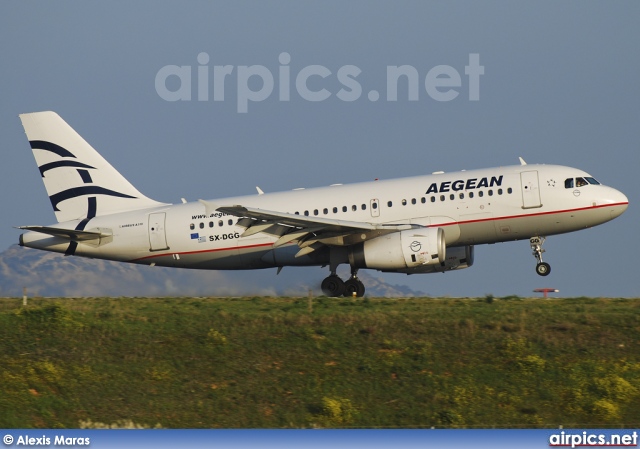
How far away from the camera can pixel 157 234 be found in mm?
40438

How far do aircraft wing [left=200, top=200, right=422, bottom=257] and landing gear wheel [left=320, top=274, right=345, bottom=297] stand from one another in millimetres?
1301

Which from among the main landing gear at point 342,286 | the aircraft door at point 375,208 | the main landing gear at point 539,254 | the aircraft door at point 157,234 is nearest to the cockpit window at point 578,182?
the main landing gear at point 539,254

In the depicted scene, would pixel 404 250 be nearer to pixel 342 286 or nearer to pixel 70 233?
pixel 342 286

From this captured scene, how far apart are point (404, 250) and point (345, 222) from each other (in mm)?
2339

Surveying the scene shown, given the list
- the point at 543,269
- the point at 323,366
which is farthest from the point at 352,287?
the point at 323,366

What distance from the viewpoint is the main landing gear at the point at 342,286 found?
3859 centimetres

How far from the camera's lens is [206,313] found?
3278cm

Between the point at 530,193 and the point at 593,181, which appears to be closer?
the point at 530,193

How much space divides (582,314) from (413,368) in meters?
6.61

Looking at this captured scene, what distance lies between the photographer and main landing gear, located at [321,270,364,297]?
127 ft

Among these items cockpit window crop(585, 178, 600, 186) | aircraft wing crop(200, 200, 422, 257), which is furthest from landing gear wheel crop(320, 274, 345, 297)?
cockpit window crop(585, 178, 600, 186)

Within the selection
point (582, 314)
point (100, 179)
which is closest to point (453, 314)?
point (582, 314)

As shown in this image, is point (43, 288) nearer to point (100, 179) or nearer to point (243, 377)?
point (100, 179)

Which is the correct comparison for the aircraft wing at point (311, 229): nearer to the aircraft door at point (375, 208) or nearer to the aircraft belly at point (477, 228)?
the aircraft door at point (375, 208)
